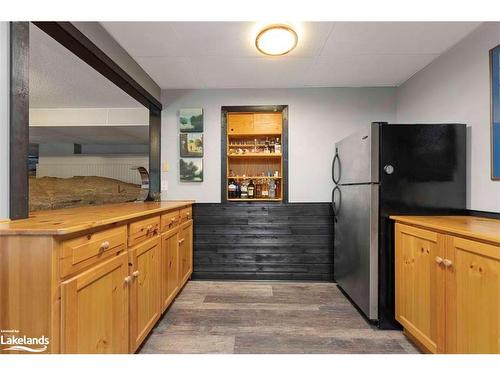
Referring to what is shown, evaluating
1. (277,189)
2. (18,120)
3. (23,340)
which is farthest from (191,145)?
(23,340)

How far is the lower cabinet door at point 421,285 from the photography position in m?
1.48

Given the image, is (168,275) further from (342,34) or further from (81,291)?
(342,34)

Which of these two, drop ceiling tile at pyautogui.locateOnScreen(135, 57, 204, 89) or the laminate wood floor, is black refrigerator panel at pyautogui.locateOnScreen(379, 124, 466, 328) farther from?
drop ceiling tile at pyautogui.locateOnScreen(135, 57, 204, 89)

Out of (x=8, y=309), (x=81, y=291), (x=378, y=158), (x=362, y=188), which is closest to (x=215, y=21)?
(x=378, y=158)

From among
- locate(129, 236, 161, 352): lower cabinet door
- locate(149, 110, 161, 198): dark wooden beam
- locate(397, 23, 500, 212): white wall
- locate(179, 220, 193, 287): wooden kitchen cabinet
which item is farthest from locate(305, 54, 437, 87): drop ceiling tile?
locate(129, 236, 161, 352): lower cabinet door

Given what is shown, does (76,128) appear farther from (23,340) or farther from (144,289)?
(23,340)

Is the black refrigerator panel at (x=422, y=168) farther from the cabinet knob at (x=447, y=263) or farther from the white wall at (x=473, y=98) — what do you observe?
the cabinet knob at (x=447, y=263)

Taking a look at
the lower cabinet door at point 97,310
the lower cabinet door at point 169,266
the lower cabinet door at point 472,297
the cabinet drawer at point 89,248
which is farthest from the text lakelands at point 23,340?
the lower cabinet door at point 472,297

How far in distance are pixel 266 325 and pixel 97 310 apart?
50.6 inches

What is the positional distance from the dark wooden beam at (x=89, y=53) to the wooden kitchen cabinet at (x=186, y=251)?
1381 millimetres

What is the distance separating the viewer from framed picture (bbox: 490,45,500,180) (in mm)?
1738

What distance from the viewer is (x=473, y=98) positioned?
195cm

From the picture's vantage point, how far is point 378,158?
2.00 meters
